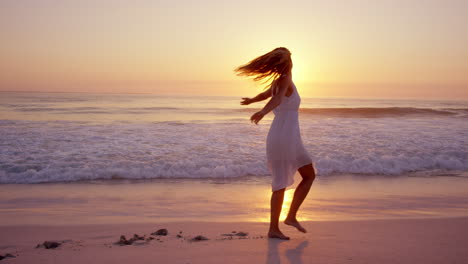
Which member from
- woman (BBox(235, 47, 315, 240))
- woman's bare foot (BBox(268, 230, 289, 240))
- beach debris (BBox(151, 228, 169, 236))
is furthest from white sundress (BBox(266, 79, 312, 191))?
beach debris (BBox(151, 228, 169, 236))

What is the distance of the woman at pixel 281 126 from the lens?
12.2 ft

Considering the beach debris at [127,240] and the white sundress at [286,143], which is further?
the beach debris at [127,240]

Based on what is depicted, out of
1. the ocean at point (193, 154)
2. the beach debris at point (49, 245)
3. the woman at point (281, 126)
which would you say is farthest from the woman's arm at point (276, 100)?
the ocean at point (193, 154)

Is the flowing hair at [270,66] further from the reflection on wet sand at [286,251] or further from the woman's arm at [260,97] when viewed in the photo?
the reflection on wet sand at [286,251]

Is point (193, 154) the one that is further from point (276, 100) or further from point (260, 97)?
point (276, 100)

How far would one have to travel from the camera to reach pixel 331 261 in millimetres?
3502

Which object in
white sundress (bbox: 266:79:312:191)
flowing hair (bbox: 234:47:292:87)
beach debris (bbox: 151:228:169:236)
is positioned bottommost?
beach debris (bbox: 151:228:169:236)

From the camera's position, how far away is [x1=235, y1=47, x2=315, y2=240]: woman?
3721 millimetres

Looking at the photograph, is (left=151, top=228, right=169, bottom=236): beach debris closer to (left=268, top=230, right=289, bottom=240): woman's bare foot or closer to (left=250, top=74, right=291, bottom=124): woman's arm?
(left=268, top=230, right=289, bottom=240): woman's bare foot

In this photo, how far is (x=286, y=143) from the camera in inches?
153

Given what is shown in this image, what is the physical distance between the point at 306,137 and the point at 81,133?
6.69 meters

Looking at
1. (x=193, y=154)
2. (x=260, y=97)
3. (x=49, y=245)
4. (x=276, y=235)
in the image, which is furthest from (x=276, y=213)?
(x=193, y=154)

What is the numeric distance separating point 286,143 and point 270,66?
0.69 metres

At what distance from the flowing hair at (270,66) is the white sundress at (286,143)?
222 mm
